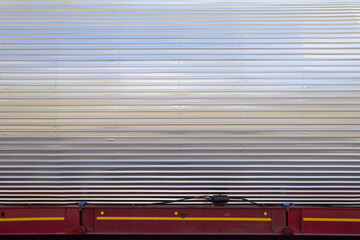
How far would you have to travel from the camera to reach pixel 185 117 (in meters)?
2.78

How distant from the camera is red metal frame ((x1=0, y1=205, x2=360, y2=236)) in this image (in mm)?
2846

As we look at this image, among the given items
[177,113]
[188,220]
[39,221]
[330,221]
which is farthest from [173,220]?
[330,221]

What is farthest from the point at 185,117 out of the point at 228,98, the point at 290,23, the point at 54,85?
the point at 290,23

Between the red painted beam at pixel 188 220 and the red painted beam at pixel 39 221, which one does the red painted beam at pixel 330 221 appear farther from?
the red painted beam at pixel 39 221

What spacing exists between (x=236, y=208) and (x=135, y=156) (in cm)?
148

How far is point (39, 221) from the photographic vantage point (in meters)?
2.86

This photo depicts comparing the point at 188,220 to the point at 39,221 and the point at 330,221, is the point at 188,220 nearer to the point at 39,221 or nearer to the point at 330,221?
the point at 330,221

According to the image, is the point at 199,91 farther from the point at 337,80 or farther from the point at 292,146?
the point at 337,80

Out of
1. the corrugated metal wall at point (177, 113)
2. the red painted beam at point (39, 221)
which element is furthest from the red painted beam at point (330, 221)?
the red painted beam at point (39, 221)

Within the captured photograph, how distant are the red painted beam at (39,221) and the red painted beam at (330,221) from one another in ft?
9.53

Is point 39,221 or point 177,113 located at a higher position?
point 177,113

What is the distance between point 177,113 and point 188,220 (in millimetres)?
1415

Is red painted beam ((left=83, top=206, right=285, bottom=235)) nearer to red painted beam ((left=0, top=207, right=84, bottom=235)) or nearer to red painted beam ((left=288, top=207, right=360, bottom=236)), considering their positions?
red painted beam ((left=0, top=207, right=84, bottom=235))

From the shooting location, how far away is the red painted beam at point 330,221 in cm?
282
